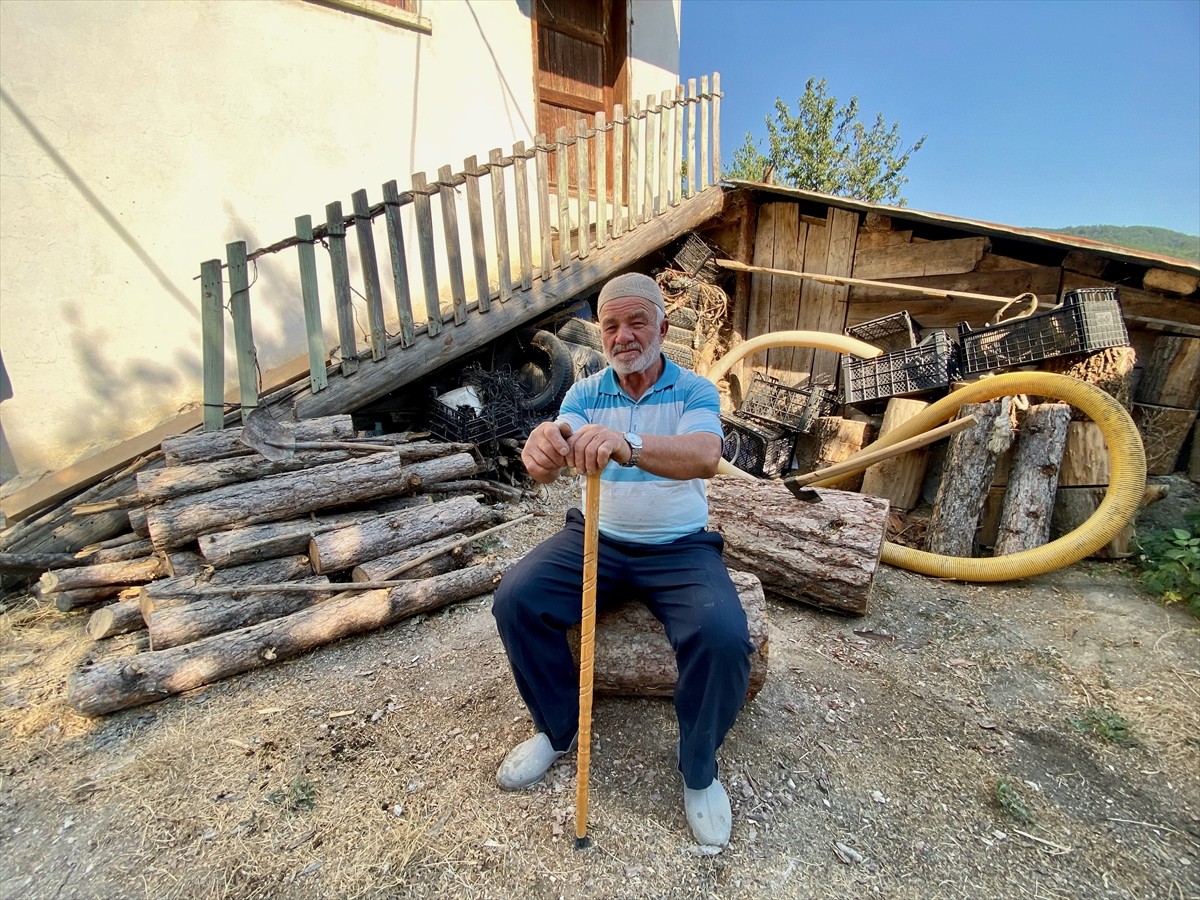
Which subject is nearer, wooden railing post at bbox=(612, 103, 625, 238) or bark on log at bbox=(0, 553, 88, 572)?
bark on log at bbox=(0, 553, 88, 572)

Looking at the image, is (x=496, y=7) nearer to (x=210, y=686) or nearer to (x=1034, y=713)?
(x=210, y=686)

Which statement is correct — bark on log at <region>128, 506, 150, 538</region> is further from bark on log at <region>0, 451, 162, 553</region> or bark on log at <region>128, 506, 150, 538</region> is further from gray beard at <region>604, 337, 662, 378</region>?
gray beard at <region>604, 337, 662, 378</region>

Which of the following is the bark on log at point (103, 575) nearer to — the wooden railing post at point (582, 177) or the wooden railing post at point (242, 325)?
the wooden railing post at point (242, 325)

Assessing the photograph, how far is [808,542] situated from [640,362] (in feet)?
5.81

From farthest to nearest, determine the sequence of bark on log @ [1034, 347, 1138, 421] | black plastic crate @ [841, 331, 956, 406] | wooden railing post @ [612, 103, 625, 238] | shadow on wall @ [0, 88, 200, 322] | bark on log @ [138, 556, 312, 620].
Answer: wooden railing post @ [612, 103, 625, 238]
black plastic crate @ [841, 331, 956, 406]
shadow on wall @ [0, 88, 200, 322]
bark on log @ [1034, 347, 1138, 421]
bark on log @ [138, 556, 312, 620]

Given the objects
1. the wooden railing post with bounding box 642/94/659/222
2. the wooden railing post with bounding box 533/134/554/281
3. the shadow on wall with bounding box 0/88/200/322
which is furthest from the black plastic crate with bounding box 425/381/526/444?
the wooden railing post with bounding box 642/94/659/222

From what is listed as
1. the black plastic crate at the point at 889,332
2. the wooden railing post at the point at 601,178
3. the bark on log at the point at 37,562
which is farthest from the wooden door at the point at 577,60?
the bark on log at the point at 37,562

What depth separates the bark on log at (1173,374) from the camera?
404cm

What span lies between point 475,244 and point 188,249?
2.83 m

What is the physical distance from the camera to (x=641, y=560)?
7.13ft

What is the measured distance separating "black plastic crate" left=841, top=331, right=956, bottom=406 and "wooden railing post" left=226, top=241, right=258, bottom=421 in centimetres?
512

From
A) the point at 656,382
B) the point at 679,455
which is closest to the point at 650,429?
the point at 656,382

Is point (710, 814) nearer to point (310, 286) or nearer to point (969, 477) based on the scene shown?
point (969, 477)

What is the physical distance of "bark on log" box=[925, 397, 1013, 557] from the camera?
379 centimetres
